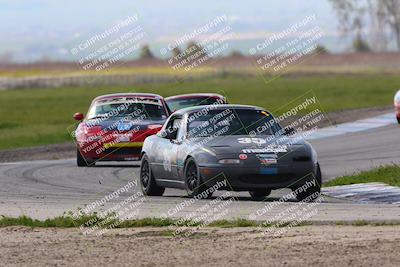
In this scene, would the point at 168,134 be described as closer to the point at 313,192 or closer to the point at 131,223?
the point at 313,192

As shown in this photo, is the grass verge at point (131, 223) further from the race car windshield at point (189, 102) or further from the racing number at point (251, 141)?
the race car windshield at point (189, 102)

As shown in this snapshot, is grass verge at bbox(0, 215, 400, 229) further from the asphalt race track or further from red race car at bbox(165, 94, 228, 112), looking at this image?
red race car at bbox(165, 94, 228, 112)

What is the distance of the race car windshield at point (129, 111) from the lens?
2562 centimetres

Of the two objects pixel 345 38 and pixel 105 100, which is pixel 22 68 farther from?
pixel 105 100

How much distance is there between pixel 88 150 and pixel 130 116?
109 centimetres

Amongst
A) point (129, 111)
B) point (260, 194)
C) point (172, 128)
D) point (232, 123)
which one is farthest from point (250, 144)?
point (129, 111)

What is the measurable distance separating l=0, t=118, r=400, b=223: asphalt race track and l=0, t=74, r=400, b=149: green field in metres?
9.70

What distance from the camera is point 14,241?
12.7m

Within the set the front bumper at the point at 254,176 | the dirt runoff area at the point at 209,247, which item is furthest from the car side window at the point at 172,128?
the dirt runoff area at the point at 209,247

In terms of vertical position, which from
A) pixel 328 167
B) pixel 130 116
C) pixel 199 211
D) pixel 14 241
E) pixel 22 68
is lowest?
pixel 22 68

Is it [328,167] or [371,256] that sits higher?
[371,256]

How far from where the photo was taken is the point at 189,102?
28969 mm

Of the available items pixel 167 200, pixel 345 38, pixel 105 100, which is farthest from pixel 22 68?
pixel 167 200

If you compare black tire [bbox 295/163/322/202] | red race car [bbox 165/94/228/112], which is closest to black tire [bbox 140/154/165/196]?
black tire [bbox 295/163/322/202]
